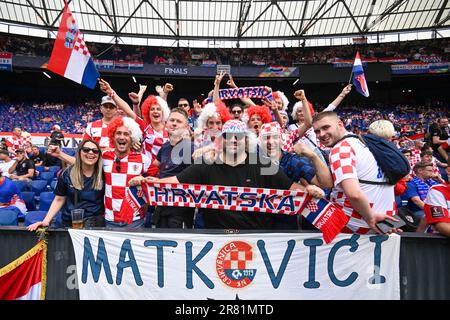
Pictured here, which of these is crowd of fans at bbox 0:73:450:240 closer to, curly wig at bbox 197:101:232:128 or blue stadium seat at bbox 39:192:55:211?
curly wig at bbox 197:101:232:128

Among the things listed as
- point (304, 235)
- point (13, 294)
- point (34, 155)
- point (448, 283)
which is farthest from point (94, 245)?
point (34, 155)

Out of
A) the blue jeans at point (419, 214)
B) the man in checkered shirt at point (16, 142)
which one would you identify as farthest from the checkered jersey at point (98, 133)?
the man in checkered shirt at point (16, 142)

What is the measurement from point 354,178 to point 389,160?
0.44 m

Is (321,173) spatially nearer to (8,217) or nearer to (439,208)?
(439,208)

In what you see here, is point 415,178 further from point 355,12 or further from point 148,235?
point 355,12

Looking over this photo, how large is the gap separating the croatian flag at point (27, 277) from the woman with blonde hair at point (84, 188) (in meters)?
0.49

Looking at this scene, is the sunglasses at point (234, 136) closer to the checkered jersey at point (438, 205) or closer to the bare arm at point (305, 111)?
the bare arm at point (305, 111)

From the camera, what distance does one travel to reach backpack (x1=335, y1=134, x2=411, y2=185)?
8.82 ft

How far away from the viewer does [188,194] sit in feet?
9.86

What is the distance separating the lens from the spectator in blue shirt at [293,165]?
2855 mm

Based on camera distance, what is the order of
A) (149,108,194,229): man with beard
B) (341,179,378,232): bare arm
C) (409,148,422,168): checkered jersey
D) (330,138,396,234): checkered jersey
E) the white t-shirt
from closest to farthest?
(341,179,378,232): bare arm → (330,138,396,234): checkered jersey → (149,108,194,229): man with beard → (409,148,422,168): checkered jersey → the white t-shirt

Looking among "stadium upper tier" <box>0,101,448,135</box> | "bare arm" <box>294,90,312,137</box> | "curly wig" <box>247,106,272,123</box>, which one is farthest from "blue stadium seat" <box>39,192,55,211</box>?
"stadium upper tier" <box>0,101,448,135</box>

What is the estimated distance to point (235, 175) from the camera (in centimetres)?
294

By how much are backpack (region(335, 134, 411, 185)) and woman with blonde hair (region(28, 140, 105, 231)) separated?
7.81 ft
